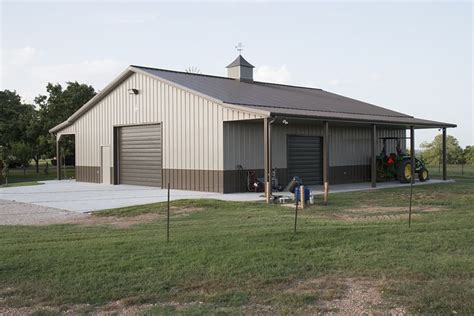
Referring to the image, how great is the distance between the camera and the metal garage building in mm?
17125

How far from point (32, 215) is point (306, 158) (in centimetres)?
1122

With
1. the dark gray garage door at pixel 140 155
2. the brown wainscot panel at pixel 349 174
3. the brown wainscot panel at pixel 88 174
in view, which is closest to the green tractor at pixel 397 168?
the brown wainscot panel at pixel 349 174

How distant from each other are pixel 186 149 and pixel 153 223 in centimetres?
814

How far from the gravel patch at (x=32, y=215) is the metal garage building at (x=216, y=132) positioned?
5.67 meters

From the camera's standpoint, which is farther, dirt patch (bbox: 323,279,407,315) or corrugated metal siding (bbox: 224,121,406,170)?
corrugated metal siding (bbox: 224,121,406,170)

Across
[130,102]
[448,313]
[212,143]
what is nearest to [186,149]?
[212,143]

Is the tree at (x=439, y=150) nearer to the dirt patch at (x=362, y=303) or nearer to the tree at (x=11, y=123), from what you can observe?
the tree at (x=11, y=123)

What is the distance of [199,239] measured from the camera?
8109mm

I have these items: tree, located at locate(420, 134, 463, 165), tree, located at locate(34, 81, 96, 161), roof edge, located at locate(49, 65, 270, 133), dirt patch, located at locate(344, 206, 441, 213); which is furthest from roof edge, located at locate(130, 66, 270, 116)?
tree, located at locate(420, 134, 463, 165)

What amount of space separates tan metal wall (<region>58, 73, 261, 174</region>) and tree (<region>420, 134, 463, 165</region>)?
93.6 ft

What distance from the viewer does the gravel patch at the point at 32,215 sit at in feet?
36.6

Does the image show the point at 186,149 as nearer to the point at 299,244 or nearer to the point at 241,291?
the point at 299,244

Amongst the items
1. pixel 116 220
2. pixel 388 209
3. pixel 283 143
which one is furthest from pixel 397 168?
pixel 116 220

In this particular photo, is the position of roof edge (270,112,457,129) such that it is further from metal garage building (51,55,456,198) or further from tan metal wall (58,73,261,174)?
tan metal wall (58,73,261,174)
